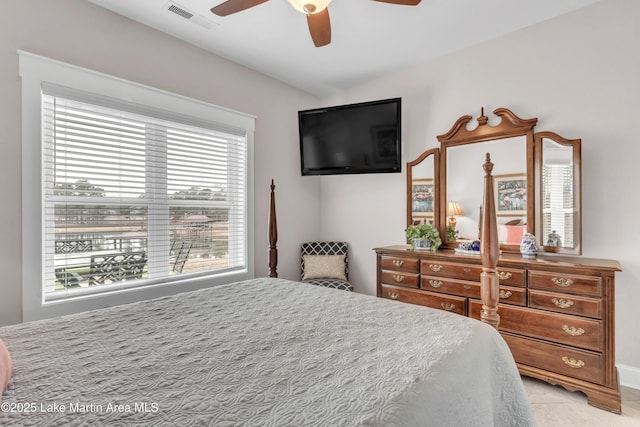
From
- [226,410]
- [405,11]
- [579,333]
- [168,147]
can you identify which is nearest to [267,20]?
[405,11]

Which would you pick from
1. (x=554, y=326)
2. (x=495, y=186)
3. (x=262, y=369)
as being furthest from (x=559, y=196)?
(x=262, y=369)

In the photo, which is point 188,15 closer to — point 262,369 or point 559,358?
point 262,369

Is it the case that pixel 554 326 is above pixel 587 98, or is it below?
below

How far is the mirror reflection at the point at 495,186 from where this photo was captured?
2.80 m

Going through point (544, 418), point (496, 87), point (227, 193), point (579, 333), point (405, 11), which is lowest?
point (544, 418)

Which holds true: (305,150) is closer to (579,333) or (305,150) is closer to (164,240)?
(164,240)

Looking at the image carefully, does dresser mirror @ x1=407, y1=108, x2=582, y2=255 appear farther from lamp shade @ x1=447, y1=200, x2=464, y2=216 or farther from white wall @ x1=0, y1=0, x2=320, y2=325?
white wall @ x1=0, y1=0, x2=320, y2=325

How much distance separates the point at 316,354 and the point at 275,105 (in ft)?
10.5

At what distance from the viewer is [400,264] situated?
3104mm

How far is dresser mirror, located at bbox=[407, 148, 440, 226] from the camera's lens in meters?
3.29

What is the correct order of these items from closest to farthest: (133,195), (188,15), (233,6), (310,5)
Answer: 1. (310,5)
2. (233,6)
3. (188,15)
4. (133,195)

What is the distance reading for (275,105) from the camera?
3.81 m

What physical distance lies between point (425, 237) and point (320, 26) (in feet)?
6.65

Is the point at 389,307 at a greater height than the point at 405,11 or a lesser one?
lesser
